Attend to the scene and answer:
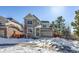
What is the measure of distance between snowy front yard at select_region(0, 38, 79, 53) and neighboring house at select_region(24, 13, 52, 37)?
7 cm

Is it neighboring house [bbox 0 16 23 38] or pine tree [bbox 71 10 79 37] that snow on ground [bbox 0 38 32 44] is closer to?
neighboring house [bbox 0 16 23 38]

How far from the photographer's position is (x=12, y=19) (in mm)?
3299

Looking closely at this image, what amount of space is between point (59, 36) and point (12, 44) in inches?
21.1

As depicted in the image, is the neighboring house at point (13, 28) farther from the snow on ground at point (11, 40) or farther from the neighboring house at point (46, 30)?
the neighboring house at point (46, 30)

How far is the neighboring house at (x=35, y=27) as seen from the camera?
3289 mm

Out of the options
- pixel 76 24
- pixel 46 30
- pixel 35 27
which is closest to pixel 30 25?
pixel 35 27

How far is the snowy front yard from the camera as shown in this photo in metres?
3.27

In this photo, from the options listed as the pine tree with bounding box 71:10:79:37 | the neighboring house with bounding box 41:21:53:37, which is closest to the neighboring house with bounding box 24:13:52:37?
the neighboring house with bounding box 41:21:53:37

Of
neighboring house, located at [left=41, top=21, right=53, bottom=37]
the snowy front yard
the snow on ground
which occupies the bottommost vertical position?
the snowy front yard

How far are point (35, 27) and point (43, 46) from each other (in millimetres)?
232

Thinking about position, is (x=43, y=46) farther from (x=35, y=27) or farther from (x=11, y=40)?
(x=11, y=40)

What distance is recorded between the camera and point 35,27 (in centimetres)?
331
